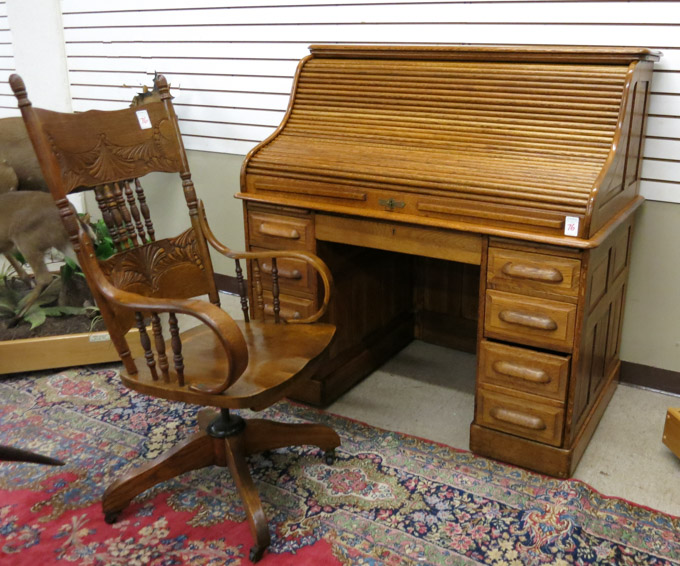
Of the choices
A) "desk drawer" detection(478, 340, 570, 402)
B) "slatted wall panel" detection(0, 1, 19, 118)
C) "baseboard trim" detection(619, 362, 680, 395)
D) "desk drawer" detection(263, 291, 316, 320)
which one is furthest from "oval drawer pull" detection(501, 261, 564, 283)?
"slatted wall panel" detection(0, 1, 19, 118)

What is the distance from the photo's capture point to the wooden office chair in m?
1.82

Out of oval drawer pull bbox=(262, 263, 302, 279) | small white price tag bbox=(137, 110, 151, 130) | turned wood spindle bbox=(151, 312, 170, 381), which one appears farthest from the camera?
oval drawer pull bbox=(262, 263, 302, 279)

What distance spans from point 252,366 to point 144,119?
0.88 m

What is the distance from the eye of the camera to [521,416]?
229 centimetres

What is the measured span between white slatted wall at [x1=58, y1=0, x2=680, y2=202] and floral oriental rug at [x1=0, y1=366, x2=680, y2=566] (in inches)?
51.0

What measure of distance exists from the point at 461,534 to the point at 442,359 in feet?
4.02

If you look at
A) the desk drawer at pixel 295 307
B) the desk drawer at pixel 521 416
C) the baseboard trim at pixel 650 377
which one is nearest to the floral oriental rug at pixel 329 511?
the desk drawer at pixel 521 416

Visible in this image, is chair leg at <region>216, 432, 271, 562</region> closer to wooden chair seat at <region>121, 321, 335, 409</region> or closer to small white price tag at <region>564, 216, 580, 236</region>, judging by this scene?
wooden chair seat at <region>121, 321, 335, 409</region>

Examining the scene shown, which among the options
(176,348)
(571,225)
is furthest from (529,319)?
(176,348)

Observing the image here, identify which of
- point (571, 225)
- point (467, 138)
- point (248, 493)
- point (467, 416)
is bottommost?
point (467, 416)

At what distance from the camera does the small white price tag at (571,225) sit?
1988 millimetres

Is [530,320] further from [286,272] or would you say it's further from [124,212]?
[124,212]

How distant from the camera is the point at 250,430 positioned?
2186mm

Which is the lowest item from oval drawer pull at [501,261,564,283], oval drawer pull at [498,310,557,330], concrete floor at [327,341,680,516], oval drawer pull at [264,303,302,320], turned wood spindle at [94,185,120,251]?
concrete floor at [327,341,680,516]
